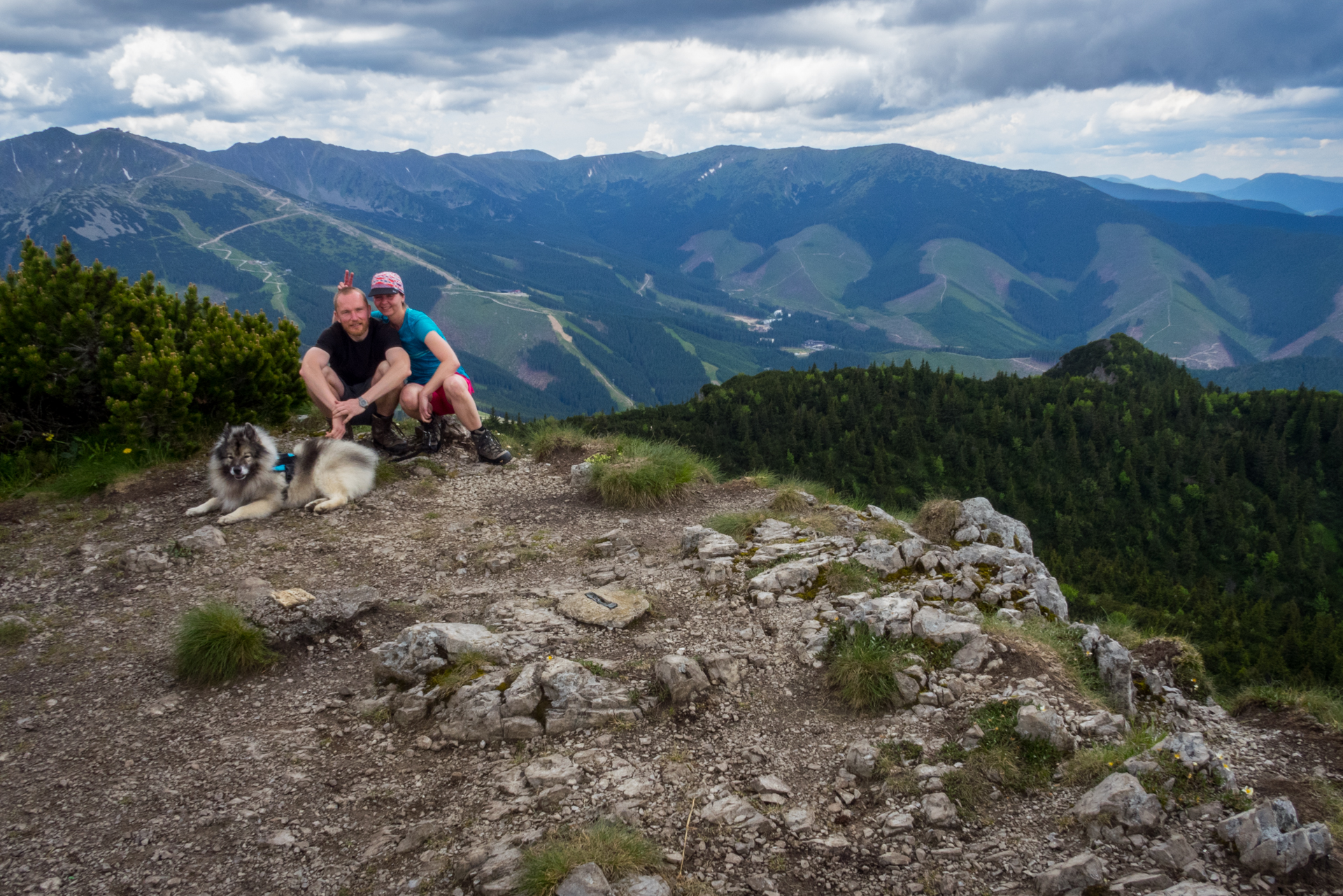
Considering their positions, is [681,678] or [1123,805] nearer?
[1123,805]

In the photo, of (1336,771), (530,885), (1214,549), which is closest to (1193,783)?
(1336,771)

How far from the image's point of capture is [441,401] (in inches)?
481

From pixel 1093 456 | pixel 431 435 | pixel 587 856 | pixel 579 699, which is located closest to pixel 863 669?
pixel 579 699

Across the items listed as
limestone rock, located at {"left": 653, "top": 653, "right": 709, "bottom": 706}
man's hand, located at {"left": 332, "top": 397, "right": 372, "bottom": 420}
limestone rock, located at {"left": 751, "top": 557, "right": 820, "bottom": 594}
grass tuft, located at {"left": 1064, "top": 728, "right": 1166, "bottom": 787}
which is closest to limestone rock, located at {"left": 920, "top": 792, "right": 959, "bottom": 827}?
grass tuft, located at {"left": 1064, "top": 728, "right": 1166, "bottom": 787}

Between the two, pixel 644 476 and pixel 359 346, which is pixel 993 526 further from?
pixel 359 346

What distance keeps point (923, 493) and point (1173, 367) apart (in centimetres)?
6758

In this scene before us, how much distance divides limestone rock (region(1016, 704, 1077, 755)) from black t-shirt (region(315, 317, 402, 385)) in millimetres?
9530

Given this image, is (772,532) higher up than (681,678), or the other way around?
(772,532)

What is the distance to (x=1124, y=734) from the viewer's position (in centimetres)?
559

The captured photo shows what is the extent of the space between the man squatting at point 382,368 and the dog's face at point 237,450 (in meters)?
1.16

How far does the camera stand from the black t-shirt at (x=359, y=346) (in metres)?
10.8

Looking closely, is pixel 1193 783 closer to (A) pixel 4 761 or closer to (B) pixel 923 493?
(A) pixel 4 761

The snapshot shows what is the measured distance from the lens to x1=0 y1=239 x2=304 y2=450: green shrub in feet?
36.0

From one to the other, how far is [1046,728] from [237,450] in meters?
10.0
